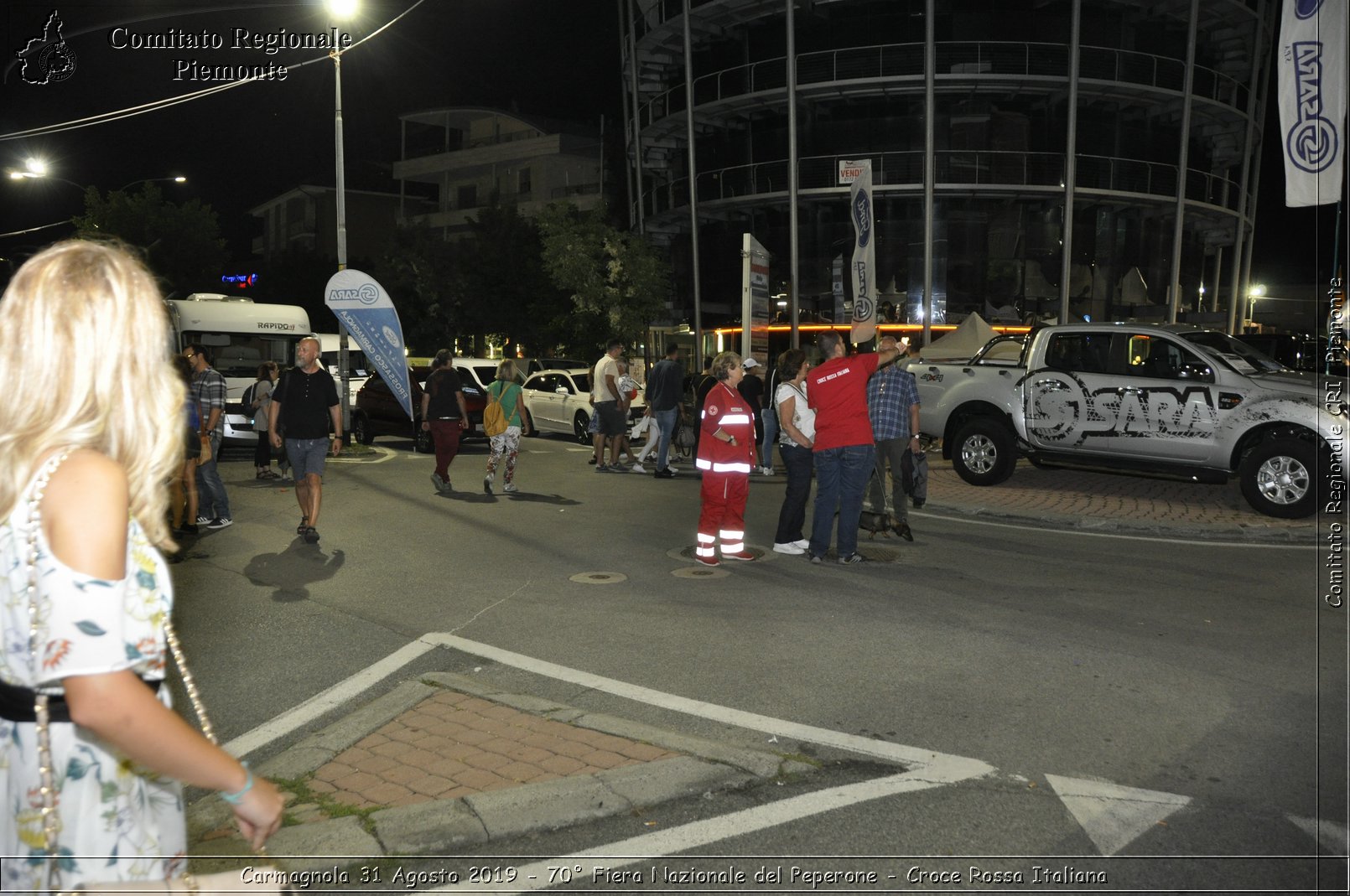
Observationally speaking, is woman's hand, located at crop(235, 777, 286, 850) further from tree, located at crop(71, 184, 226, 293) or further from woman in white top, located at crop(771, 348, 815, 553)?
tree, located at crop(71, 184, 226, 293)

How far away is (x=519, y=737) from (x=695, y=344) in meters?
31.4

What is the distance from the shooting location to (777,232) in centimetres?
3562

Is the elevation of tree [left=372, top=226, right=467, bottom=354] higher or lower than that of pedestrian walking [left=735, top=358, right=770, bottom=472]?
higher

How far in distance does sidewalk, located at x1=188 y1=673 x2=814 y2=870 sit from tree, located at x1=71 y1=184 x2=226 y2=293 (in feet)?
163

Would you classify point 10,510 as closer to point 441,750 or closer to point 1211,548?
point 441,750

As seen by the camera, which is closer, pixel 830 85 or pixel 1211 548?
pixel 1211 548

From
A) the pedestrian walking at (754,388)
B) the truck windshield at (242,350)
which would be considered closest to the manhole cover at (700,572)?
the pedestrian walking at (754,388)

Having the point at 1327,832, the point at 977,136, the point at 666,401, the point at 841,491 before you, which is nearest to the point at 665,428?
the point at 666,401

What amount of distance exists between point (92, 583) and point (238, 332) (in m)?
21.2

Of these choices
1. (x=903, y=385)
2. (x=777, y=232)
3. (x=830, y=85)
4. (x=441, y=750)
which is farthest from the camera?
(x=777, y=232)

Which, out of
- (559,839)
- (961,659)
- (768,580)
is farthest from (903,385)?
(559,839)

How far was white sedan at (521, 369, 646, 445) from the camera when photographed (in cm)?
2275

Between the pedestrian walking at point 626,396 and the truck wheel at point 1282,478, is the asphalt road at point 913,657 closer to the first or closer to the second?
the truck wheel at point 1282,478

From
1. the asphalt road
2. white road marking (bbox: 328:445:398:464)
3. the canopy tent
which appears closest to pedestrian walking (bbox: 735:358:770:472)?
the asphalt road
